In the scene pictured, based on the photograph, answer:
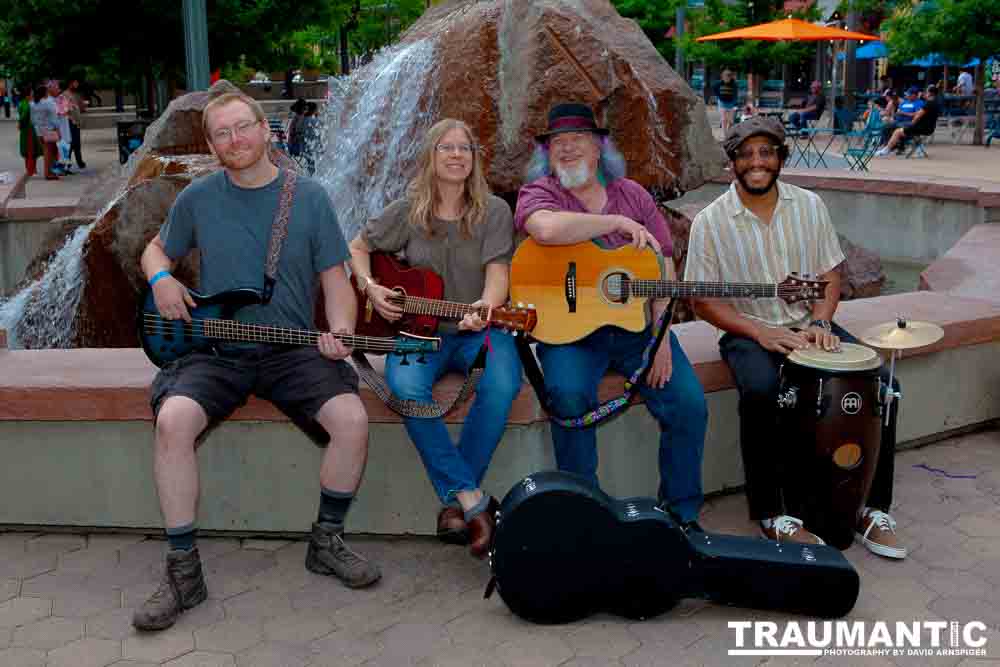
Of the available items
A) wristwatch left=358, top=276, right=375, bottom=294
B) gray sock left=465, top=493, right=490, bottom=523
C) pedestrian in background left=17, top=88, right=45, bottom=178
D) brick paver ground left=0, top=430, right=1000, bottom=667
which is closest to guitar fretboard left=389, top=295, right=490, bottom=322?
wristwatch left=358, top=276, right=375, bottom=294

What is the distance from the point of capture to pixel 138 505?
14.4ft

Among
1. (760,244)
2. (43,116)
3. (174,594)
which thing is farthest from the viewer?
(43,116)

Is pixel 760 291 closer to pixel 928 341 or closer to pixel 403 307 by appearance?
pixel 928 341

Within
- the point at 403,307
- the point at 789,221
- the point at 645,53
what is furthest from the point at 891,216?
the point at 403,307

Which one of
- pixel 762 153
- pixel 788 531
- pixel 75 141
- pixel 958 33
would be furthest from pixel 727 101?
pixel 788 531

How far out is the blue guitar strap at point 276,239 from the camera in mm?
3986

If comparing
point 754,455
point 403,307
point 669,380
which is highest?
point 403,307

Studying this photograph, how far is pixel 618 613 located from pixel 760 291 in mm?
1365

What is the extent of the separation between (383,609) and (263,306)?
117 cm

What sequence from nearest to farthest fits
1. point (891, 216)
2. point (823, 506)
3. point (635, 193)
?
point (823, 506)
point (635, 193)
point (891, 216)

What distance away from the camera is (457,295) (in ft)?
13.9

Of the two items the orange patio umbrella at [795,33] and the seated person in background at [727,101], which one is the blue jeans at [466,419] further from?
the seated person in background at [727,101]

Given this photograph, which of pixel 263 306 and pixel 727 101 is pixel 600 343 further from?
pixel 727 101

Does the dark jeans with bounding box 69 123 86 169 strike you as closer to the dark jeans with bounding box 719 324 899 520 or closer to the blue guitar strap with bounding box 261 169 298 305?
the blue guitar strap with bounding box 261 169 298 305
